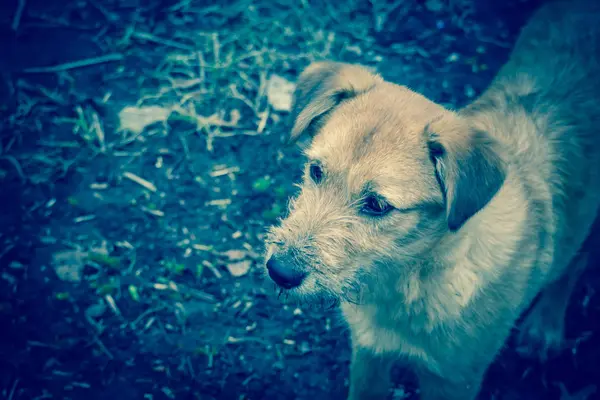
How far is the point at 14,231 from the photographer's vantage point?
3.70 meters

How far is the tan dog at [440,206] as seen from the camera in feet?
7.47

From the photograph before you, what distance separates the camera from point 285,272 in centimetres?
229

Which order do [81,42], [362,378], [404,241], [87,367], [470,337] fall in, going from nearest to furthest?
[404,241] < [470,337] < [362,378] < [87,367] < [81,42]

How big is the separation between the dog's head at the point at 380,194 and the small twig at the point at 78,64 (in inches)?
122

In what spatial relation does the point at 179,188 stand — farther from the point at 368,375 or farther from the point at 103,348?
the point at 368,375

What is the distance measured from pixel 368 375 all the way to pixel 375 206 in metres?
1.32

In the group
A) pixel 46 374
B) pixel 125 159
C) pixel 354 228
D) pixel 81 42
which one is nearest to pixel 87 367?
pixel 46 374

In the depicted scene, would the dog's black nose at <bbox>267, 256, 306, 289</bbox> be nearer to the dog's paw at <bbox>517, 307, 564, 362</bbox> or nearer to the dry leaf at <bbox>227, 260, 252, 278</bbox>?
the dry leaf at <bbox>227, 260, 252, 278</bbox>

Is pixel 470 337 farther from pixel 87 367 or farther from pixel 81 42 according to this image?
pixel 81 42

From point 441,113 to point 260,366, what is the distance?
219 centimetres

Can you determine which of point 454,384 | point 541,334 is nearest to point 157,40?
point 454,384

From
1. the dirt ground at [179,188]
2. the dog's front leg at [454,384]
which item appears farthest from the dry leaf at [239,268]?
the dog's front leg at [454,384]

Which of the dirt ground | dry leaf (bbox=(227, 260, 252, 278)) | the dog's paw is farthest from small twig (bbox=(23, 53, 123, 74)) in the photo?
the dog's paw

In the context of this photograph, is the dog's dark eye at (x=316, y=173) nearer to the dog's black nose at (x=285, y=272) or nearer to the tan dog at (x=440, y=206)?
the tan dog at (x=440, y=206)
